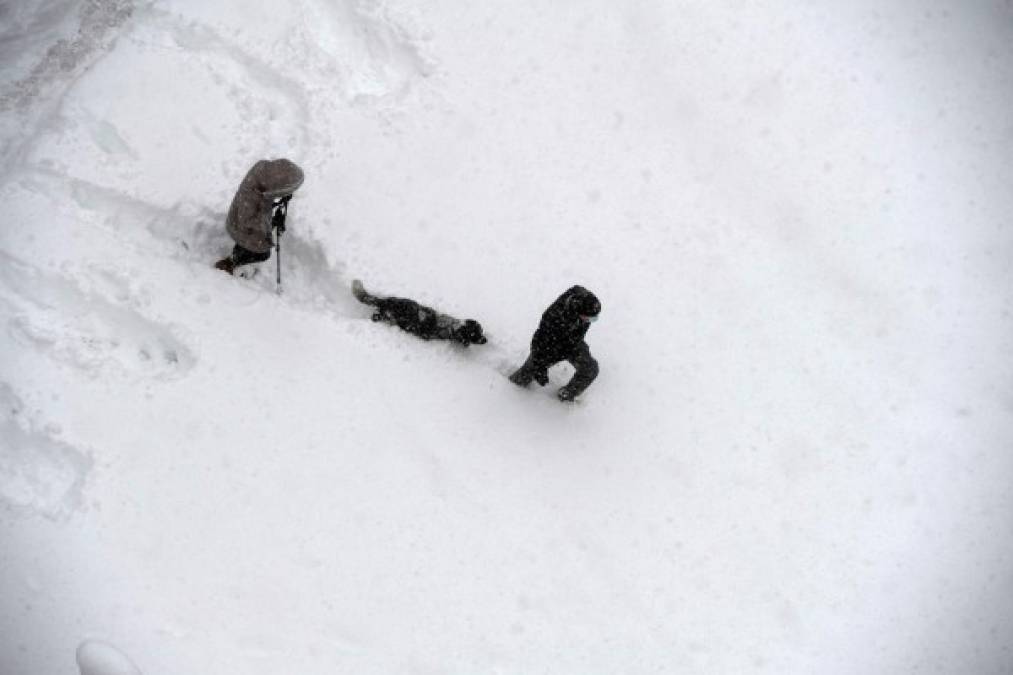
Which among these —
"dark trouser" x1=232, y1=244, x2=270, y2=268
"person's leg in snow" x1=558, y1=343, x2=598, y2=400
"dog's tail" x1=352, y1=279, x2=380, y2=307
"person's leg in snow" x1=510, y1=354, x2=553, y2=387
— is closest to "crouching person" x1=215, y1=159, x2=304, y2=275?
"dark trouser" x1=232, y1=244, x2=270, y2=268

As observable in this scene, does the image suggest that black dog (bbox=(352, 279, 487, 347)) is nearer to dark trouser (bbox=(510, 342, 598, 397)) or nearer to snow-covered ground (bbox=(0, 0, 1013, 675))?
snow-covered ground (bbox=(0, 0, 1013, 675))

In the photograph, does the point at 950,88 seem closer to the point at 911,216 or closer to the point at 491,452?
the point at 911,216

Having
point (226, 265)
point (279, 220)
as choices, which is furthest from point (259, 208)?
point (226, 265)

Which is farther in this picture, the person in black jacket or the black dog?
the black dog

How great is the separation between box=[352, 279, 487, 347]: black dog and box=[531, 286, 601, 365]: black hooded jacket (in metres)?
0.68

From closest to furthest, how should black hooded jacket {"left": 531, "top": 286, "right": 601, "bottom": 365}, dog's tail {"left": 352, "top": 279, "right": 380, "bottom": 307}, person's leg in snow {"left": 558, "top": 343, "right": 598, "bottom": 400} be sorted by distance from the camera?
black hooded jacket {"left": 531, "top": 286, "right": 601, "bottom": 365}, person's leg in snow {"left": 558, "top": 343, "right": 598, "bottom": 400}, dog's tail {"left": 352, "top": 279, "right": 380, "bottom": 307}

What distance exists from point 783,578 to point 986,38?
6.10 metres

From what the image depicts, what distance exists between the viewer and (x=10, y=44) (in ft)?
22.0

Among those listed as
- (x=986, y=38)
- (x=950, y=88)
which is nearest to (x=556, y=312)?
(x=950, y=88)

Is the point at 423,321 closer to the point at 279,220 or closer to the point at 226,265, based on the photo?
the point at 279,220

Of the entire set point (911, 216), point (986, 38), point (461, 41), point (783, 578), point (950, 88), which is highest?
point (986, 38)

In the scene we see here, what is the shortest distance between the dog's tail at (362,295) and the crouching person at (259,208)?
761 millimetres

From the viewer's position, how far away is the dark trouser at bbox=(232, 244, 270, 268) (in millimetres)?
5578

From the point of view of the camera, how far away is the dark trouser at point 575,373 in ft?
16.9
